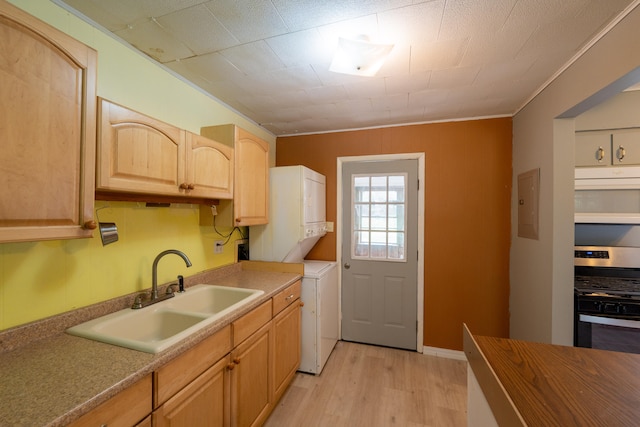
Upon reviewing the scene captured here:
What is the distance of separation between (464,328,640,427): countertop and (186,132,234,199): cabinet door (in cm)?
157

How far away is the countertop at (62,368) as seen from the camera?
68cm

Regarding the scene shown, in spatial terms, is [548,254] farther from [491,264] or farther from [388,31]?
[388,31]

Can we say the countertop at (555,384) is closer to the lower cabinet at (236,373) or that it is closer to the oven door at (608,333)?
the oven door at (608,333)

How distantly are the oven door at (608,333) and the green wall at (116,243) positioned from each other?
2.63 meters

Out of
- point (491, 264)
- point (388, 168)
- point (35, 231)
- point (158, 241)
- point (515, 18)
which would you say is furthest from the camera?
point (388, 168)

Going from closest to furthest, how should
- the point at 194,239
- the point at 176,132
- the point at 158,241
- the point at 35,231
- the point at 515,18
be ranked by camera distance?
1. the point at 35,231
2. the point at 515,18
3. the point at 176,132
4. the point at 158,241
5. the point at 194,239

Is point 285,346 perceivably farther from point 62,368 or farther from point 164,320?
point 62,368

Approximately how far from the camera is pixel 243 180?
1.92 meters

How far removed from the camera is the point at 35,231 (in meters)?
0.82

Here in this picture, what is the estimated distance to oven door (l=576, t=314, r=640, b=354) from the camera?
158 cm

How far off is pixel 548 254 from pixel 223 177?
230cm

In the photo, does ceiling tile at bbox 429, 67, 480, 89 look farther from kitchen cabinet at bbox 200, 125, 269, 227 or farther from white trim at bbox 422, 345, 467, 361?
white trim at bbox 422, 345, 467, 361

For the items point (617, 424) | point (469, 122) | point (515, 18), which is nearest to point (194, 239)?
point (617, 424)

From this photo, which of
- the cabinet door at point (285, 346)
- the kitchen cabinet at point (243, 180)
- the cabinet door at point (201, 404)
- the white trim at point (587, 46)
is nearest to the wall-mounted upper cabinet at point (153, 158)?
the kitchen cabinet at point (243, 180)
